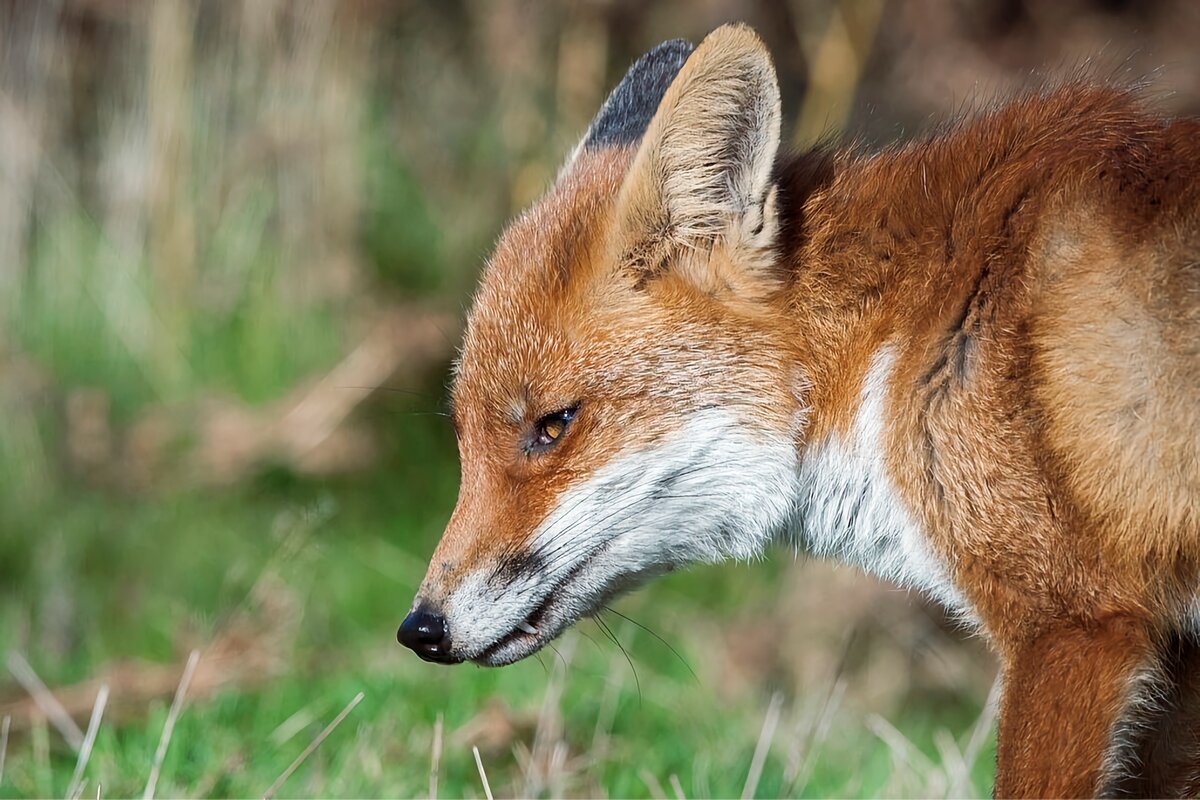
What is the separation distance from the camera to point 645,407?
4.23 meters

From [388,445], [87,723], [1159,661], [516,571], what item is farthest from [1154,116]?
Answer: [388,445]

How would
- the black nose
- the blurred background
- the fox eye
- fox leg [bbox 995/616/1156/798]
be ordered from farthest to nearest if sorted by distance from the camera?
the blurred background, the fox eye, the black nose, fox leg [bbox 995/616/1156/798]

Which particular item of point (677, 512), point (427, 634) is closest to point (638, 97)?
point (677, 512)

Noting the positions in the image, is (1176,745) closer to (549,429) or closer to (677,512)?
(677,512)

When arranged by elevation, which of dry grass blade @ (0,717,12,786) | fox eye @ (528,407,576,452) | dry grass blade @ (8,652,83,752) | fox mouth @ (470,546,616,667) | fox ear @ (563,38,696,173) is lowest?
dry grass blade @ (8,652,83,752)

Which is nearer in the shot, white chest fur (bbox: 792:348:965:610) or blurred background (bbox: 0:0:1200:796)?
white chest fur (bbox: 792:348:965:610)

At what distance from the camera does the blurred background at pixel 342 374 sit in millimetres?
5688

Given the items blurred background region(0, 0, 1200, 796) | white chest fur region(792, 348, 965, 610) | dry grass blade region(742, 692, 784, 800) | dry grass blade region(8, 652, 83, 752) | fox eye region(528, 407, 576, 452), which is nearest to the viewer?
white chest fur region(792, 348, 965, 610)

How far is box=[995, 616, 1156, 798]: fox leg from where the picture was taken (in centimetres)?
338

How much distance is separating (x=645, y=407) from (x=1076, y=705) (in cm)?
154

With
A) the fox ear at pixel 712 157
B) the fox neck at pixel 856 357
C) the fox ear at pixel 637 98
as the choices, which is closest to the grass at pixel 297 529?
the fox neck at pixel 856 357

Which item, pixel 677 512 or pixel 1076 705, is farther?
pixel 677 512

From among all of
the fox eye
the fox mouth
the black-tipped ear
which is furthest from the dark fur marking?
the fox mouth

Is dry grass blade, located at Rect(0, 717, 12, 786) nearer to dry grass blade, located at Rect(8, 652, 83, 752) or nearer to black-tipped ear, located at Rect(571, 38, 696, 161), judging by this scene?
dry grass blade, located at Rect(8, 652, 83, 752)
